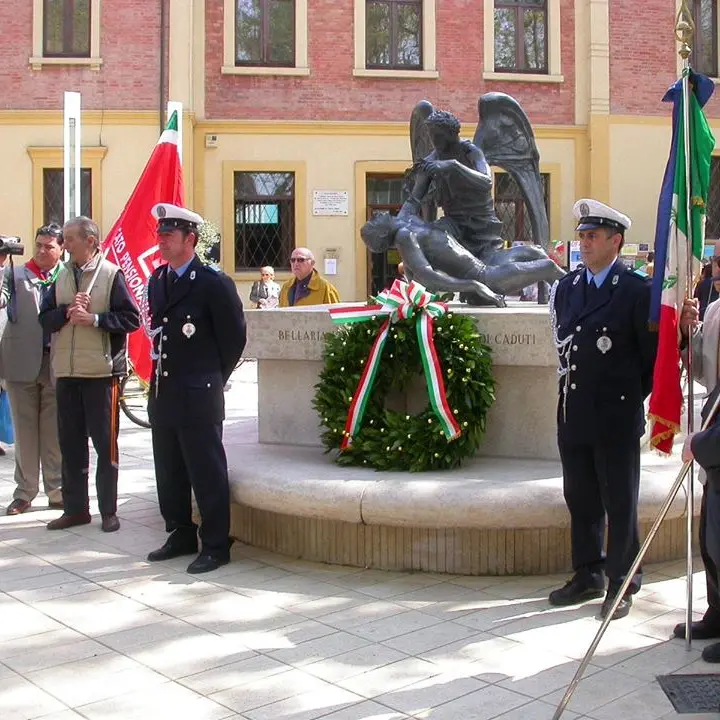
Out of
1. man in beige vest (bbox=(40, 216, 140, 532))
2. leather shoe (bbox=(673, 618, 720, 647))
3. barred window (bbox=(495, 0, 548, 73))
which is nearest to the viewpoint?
leather shoe (bbox=(673, 618, 720, 647))

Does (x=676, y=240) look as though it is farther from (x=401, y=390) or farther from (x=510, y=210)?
(x=510, y=210)

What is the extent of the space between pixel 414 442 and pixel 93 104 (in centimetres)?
1665

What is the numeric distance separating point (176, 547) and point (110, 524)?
781mm

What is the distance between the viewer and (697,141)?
15.0ft

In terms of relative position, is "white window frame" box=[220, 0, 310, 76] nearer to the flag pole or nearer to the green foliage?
the green foliage

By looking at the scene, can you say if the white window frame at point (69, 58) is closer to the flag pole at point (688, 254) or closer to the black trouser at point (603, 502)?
the flag pole at point (688, 254)

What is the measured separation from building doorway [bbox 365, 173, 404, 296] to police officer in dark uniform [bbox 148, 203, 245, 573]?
15.9 m

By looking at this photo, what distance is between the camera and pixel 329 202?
2134 cm

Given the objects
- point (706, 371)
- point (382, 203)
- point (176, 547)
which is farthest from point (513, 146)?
point (382, 203)

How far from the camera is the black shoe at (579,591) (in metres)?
4.94

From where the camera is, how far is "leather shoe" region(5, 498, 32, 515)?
707cm

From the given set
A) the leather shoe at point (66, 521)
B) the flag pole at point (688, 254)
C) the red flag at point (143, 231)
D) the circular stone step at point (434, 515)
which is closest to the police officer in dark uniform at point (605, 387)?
the flag pole at point (688, 254)

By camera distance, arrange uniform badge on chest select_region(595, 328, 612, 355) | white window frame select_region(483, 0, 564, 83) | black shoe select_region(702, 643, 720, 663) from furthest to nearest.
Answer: white window frame select_region(483, 0, 564, 83) → uniform badge on chest select_region(595, 328, 612, 355) → black shoe select_region(702, 643, 720, 663)

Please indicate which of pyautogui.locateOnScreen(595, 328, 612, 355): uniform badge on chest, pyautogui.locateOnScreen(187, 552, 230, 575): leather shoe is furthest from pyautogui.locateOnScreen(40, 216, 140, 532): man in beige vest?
pyautogui.locateOnScreen(595, 328, 612, 355): uniform badge on chest
